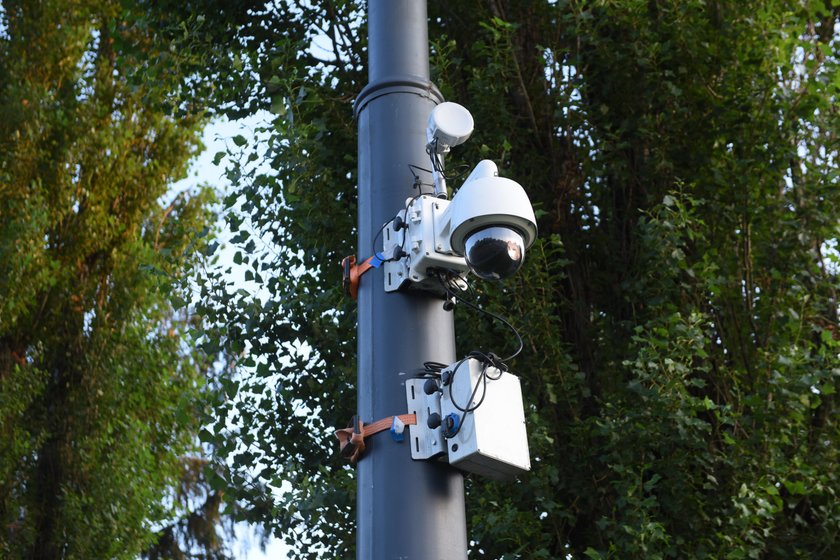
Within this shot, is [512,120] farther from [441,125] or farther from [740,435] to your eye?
[441,125]

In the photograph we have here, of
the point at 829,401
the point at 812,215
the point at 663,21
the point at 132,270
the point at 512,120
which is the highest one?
the point at 132,270

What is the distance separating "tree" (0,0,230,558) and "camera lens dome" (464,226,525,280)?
1067 cm

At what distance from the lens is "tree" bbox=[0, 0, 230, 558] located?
14.2m

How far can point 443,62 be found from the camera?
7.36 metres

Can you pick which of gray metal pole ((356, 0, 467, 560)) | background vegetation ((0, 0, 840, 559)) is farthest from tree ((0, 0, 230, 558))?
gray metal pole ((356, 0, 467, 560))

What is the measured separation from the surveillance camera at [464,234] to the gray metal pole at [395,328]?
9cm

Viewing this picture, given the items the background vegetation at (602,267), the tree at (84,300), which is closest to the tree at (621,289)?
the background vegetation at (602,267)

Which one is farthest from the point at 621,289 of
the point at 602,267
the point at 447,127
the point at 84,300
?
the point at 84,300

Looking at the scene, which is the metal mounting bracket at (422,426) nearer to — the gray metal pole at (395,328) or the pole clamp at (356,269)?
the gray metal pole at (395,328)

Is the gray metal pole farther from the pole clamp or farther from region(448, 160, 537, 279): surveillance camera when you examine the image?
region(448, 160, 537, 279): surveillance camera

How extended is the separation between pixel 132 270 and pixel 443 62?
9550 mm

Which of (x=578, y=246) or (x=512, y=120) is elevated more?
(x=512, y=120)

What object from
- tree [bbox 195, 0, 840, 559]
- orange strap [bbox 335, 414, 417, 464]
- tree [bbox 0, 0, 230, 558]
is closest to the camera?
orange strap [bbox 335, 414, 417, 464]

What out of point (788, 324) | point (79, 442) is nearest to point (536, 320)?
point (788, 324)
